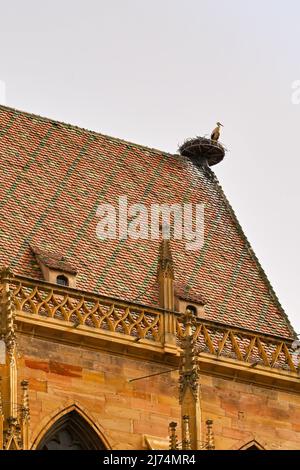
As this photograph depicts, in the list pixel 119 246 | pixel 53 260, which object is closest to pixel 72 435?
pixel 53 260

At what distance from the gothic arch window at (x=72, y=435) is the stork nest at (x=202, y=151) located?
7.43m

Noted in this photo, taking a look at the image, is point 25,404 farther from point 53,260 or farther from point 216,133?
point 216,133

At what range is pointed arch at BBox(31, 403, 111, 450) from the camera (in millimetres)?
34719

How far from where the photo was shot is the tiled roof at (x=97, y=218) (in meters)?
37.4

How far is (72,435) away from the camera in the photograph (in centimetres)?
3494

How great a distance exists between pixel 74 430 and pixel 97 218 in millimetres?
4409

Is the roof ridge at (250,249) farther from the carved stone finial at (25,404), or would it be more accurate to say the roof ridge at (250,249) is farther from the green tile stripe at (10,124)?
the carved stone finial at (25,404)

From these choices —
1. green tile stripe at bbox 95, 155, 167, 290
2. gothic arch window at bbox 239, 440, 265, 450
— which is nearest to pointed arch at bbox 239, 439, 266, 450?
gothic arch window at bbox 239, 440, 265, 450

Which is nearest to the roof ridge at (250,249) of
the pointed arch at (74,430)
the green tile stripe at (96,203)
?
the green tile stripe at (96,203)

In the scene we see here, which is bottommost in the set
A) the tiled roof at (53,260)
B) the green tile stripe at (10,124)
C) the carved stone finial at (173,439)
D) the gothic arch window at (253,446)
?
the carved stone finial at (173,439)

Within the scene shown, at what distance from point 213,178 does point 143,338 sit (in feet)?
18.9

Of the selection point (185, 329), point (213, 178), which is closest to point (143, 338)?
point (185, 329)

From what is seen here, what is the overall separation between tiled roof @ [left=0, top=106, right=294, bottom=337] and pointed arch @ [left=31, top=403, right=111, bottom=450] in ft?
7.00

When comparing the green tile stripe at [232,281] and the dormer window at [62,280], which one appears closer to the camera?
the dormer window at [62,280]
